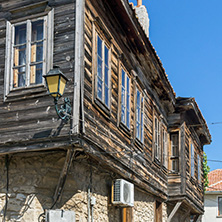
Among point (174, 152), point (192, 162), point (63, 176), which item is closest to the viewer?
point (63, 176)

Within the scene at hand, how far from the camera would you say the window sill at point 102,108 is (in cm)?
975

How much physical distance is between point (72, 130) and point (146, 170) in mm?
5826

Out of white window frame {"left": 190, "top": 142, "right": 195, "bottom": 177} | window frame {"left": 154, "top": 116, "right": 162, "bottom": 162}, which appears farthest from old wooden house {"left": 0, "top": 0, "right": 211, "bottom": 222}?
white window frame {"left": 190, "top": 142, "right": 195, "bottom": 177}

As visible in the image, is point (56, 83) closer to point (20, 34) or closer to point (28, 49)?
point (28, 49)

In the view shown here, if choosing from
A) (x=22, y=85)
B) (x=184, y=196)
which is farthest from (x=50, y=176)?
(x=184, y=196)

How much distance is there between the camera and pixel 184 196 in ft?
55.8

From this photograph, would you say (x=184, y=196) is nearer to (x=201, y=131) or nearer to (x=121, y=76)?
(x=201, y=131)

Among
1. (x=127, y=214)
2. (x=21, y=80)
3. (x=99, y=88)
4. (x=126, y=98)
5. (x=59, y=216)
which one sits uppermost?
(x=126, y=98)

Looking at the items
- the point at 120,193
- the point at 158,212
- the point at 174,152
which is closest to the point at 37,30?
the point at 120,193

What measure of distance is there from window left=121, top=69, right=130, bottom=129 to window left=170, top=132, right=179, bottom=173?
592 cm

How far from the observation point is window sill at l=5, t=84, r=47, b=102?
8.88 metres

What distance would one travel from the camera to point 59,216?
27.7ft

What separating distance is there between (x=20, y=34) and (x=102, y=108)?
2.14 metres

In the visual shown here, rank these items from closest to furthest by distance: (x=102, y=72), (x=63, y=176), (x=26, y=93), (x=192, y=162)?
(x=63, y=176), (x=26, y=93), (x=102, y=72), (x=192, y=162)
